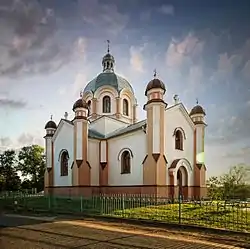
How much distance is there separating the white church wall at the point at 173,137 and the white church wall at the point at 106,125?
456 centimetres

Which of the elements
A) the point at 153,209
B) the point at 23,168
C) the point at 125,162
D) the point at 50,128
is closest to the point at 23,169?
the point at 23,168

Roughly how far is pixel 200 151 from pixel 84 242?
1213 centimetres

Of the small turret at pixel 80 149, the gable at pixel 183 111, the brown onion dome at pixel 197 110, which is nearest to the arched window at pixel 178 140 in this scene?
the gable at pixel 183 111

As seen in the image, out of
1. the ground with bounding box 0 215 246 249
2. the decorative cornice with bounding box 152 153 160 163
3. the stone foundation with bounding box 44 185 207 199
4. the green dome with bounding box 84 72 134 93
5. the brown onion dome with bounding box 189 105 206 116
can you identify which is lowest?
the stone foundation with bounding box 44 185 207 199

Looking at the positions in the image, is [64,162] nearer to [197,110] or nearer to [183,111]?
[183,111]

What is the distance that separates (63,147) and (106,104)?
14.2ft

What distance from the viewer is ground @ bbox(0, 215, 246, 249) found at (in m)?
5.98

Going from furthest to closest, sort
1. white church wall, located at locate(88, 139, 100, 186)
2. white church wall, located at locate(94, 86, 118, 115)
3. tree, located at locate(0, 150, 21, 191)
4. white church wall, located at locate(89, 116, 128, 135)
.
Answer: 1. tree, located at locate(0, 150, 21, 191)
2. white church wall, located at locate(94, 86, 118, 115)
3. white church wall, located at locate(89, 116, 128, 135)
4. white church wall, located at locate(88, 139, 100, 186)

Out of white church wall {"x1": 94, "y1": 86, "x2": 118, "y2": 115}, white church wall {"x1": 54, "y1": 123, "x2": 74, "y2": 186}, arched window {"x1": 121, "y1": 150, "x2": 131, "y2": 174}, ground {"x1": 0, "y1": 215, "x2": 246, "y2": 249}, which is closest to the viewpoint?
ground {"x1": 0, "y1": 215, "x2": 246, "y2": 249}

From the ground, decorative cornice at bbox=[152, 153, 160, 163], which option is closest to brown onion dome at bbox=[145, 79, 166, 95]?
decorative cornice at bbox=[152, 153, 160, 163]

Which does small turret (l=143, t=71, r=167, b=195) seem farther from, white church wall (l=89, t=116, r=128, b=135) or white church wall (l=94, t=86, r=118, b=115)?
white church wall (l=94, t=86, r=118, b=115)

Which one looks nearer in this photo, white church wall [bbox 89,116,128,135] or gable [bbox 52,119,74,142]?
gable [bbox 52,119,74,142]

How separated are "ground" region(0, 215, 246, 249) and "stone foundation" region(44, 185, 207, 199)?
630 cm

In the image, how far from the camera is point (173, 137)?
16234mm
